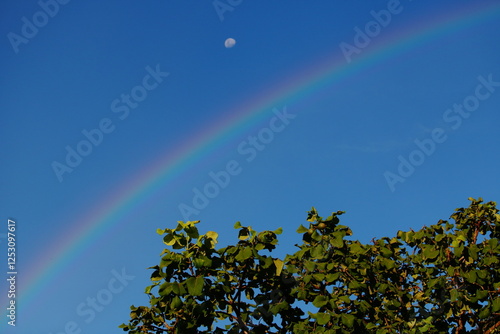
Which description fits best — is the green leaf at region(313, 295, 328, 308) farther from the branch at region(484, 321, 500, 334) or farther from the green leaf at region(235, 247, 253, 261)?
the branch at region(484, 321, 500, 334)

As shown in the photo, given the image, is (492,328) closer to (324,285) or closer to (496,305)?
(496,305)

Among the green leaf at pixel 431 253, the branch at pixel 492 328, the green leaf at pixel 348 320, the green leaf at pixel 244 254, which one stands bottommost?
the branch at pixel 492 328

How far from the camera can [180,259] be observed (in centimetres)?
862

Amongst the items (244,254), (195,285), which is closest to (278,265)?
(244,254)

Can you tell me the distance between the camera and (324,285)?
9820mm

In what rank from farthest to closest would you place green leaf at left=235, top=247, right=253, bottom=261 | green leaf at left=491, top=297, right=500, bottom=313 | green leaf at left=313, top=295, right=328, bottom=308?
1. green leaf at left=491, top=297, right=500, bottom=313
2. green leaf at left=313, top=295, right=328, bottom=308
3. green leaf at left=235, top=247, right=253, bottom=261

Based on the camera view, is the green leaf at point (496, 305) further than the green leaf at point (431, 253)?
No

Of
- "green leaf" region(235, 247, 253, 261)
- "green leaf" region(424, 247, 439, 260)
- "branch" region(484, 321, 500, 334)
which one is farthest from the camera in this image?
"green leaf" region(424, 247, 439, 260)

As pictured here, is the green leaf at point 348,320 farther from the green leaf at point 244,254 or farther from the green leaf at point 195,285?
the green leaf at point 195,285

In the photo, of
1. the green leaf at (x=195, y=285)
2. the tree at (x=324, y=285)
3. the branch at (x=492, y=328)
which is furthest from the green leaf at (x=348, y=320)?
the branch at (x=492, y=328)

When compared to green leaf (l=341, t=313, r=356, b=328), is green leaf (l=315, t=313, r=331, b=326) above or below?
above

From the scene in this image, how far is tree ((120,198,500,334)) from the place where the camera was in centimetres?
885

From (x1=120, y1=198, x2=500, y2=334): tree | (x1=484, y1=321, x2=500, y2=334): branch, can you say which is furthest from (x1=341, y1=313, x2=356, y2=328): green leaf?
(x1=484, y1=321, x2=500, y2=334): branch

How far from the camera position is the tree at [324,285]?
885cm
